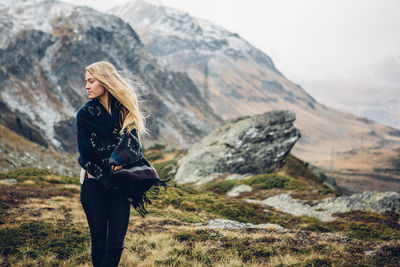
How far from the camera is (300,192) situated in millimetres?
21422

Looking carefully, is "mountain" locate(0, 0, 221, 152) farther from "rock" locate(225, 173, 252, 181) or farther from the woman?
the woman

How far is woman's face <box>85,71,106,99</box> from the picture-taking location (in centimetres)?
419

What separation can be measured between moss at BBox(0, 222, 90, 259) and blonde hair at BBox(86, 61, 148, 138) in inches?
138

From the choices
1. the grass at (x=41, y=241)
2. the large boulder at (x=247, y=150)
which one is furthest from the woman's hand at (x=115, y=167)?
the large boulder at (x=247, y=150)

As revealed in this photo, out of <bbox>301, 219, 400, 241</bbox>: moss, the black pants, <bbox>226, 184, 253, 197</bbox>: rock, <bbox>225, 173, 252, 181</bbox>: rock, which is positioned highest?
the black pants

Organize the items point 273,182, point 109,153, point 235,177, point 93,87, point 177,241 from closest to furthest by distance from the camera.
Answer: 1. point 109,153
2. point 93,87
3. point 177,241
4. point 273,182
5. point 235,177

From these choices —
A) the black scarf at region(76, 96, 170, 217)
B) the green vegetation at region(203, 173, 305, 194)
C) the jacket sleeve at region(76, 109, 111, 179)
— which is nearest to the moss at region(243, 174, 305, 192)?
the green vegetation at region(203, 173, 305, 194)

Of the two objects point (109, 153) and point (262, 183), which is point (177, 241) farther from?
point (262, 183)

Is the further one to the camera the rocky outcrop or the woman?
the rocky outcrop

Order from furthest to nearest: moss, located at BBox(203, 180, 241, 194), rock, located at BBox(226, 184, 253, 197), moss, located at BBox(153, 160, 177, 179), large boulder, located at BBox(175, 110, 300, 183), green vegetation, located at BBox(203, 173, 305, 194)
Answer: moss, located at BBox(153, 160, 177, 179), large boulder, located at BBox(175, 110, 300, 183), moss, located at BBox(203, 180, 241, 194), rock, located at BBox(226, 184, 253, 197), green vegetation, located at BBox(203, 173, 305, 194)

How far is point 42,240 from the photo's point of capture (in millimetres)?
6754

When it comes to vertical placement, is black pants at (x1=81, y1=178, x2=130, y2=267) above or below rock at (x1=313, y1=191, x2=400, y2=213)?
above

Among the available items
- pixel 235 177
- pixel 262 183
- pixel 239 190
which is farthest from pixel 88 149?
pixel 235 177

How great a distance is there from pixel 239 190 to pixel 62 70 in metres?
78.7
